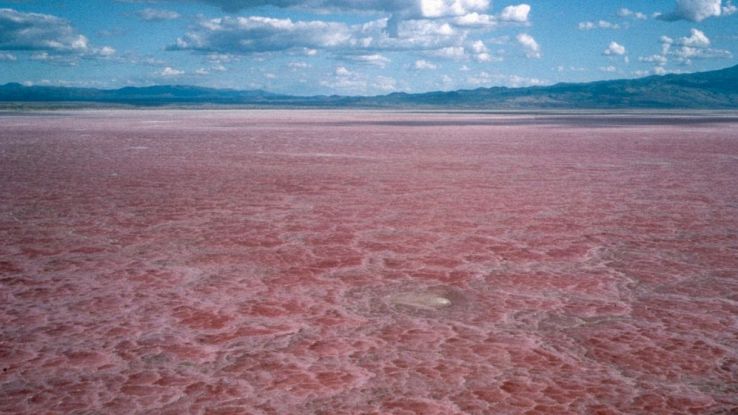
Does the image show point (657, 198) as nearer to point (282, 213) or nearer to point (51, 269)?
point (282, 213)

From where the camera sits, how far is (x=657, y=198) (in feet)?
35.3

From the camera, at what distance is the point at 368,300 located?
538cm

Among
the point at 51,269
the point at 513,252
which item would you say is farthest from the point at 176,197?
the point at 513,252

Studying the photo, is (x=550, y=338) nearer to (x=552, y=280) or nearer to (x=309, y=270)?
(x=552, y=280)

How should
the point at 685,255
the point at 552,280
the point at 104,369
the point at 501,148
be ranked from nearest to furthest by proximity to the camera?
the point at 104,369 < the point at 552,280 < the point at 685,255 < the point at 501,148

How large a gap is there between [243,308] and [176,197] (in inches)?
243

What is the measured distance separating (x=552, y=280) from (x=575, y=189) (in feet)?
20.6

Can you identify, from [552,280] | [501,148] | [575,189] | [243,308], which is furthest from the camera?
[501,148]

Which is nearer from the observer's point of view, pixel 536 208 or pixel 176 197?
pixel 536 208

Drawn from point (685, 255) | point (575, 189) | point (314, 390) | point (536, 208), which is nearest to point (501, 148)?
point (575, 189)

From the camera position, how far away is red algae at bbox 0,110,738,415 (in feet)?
12.1

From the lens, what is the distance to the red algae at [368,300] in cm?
370

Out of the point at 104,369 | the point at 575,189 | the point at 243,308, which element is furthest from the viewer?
the point at 575,189

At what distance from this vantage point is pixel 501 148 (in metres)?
22.6
